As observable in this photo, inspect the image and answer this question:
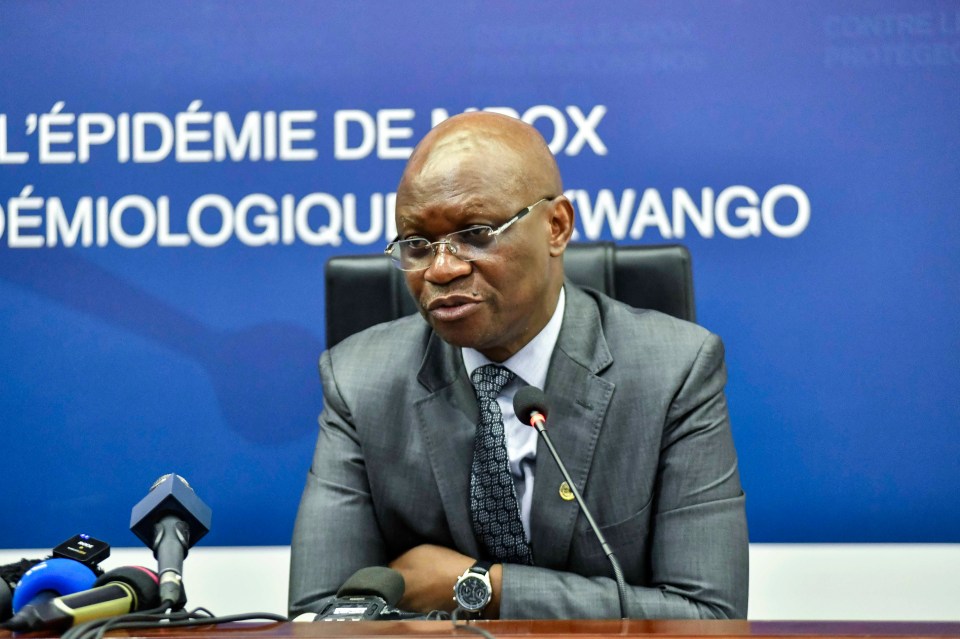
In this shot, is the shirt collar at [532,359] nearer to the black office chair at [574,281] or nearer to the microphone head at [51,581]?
the black office chair at [574,281]

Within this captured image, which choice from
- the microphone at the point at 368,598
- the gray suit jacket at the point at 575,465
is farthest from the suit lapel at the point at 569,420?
the microphone at the point at 368,598

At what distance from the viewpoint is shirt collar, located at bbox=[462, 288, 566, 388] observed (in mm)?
2213

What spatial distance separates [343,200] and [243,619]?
2.15 meters

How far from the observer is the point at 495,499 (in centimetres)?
214

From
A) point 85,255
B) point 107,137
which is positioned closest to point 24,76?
point 107,137

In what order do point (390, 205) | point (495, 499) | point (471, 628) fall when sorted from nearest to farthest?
point (471, 628) → point (495, 499) → point (390, 205)

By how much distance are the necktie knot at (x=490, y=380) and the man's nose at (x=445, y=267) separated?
0.85ft

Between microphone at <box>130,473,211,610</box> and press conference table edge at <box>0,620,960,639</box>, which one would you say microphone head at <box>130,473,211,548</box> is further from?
press conference table edge at <box>0,620,960,639</box>

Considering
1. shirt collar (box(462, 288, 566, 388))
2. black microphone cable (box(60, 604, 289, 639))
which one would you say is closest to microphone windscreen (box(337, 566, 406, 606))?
black microphone cable (box(60, 604, 289, 639))

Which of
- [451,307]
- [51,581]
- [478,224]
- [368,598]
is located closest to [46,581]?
[51,581]

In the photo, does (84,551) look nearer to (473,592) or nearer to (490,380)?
(473,592)

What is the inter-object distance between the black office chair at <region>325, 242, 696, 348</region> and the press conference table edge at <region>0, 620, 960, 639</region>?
1.12m

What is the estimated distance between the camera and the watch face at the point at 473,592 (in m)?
1.88

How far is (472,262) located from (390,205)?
1.44 m
